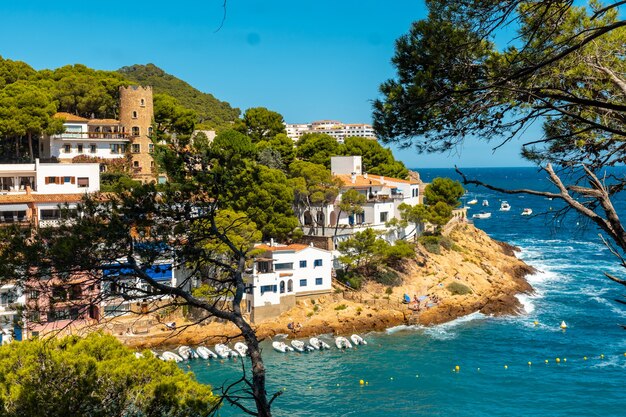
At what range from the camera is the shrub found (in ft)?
124

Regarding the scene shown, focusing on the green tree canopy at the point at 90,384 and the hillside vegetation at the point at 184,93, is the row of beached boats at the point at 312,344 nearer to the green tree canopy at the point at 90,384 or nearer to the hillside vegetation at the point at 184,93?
the green tree canopy at the point at 90,384

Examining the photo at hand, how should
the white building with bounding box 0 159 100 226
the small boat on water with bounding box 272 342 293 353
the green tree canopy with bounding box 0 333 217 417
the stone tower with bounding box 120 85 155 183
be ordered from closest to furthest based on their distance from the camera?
1. the green tree canopy with bounding box 0 333 217 417
2. the small boat on water with bounding box 272 342 293 353
3. the white building with bounding box 0 159 100 226
4. the stone tower with bounding box 120 85 155 183

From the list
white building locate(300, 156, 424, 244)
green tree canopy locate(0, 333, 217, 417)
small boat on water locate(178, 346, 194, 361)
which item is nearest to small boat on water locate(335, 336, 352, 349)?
small boat on water locate(178, 346, 194, 361)

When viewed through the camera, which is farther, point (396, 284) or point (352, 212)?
point (352, 212)

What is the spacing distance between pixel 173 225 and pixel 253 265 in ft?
78.0

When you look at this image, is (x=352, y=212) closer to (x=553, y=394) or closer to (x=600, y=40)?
(x=553, y=394)

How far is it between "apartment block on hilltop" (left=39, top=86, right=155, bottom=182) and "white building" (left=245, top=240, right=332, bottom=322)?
13234 millimetres

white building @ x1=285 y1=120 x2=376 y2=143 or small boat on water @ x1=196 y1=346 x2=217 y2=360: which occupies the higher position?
white building @ x1=285 y1=120 x2=376 y2=143

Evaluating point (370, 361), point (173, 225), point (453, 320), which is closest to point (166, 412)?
point (173, 225)

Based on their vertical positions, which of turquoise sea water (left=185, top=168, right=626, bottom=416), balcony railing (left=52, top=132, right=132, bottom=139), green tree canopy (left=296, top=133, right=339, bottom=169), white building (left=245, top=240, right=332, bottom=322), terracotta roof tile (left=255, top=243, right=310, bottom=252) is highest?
balcony railing (left=52, top=132, right=132, bottom=139)

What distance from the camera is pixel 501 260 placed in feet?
157

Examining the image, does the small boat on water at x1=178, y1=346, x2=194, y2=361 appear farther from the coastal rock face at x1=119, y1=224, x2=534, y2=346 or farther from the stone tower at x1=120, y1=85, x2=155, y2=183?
the stone tower at x1=120, y1=85, x2=155, y2=183

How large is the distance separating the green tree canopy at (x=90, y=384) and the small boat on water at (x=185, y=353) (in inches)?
485

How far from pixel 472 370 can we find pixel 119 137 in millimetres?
28972
